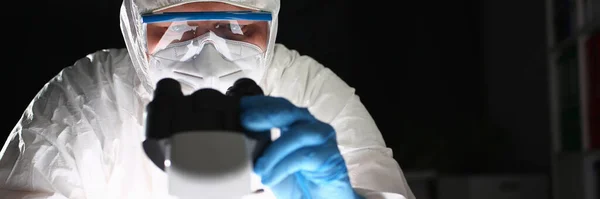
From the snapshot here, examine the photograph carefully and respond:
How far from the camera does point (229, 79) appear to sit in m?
1.08

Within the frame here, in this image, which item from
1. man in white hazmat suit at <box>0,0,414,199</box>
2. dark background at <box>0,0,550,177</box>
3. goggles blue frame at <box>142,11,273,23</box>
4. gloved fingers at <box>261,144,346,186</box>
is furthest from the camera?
dark background at <box>0,0,550,177</box>

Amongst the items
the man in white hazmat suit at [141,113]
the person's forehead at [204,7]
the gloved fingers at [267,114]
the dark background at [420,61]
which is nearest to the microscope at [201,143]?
the gloved fingers at [267,114]

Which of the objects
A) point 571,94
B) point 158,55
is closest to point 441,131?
point 571,94

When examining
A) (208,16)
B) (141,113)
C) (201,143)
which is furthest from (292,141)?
(141,113)

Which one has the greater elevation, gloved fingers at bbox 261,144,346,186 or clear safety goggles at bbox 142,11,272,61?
clear safety goggles at bbox 142,11,272,61

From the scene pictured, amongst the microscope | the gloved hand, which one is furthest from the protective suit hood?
the microscope

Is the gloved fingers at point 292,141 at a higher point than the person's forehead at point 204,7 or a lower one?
lower

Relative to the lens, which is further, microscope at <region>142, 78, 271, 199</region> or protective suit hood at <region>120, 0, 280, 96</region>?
protective suit hood at <region>120, 0, 280, 96</region>

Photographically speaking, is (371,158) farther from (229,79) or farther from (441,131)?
(441,131)

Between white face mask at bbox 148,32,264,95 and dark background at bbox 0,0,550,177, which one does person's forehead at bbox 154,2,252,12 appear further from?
dark background at bbox 0,0,550,177

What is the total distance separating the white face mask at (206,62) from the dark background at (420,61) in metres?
1.79

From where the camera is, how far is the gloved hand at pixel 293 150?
0.75 m

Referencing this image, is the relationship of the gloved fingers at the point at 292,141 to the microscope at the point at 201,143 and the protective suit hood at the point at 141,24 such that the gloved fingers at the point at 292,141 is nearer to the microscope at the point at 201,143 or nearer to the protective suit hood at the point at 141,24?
the microscope at the point at 201,143

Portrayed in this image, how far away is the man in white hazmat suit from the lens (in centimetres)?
108
